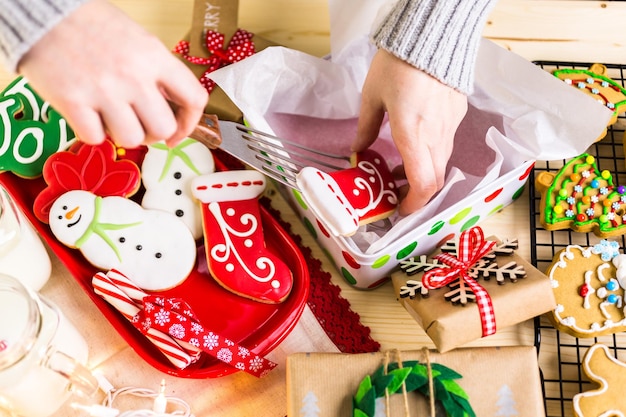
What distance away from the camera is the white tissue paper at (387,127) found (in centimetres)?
76

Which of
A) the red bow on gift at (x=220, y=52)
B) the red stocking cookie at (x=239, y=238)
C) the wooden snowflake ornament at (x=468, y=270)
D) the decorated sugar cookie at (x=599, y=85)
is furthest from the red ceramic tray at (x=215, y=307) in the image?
the decorated sugar cookie at (x=599, y=85)

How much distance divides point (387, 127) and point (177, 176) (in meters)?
0.32

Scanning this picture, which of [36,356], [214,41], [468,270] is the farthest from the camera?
[214,41]

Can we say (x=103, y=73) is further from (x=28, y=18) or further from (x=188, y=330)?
(x=188, y=330)

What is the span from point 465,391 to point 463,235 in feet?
0.61

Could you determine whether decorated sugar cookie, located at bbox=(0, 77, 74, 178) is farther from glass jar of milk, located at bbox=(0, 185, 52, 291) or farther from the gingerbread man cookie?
the gingerbread man cookie

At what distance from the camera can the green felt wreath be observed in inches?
25.9

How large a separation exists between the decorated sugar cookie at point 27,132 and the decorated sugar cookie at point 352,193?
1.18ft

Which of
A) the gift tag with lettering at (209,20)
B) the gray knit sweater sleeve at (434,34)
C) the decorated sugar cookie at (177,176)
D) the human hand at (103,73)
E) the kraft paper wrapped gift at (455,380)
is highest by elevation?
the human hand at (103,73)

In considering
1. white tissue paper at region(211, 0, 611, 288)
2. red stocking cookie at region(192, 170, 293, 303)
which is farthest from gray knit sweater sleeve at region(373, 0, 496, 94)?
red stocking cookie at region(192, 170, 293, 303)

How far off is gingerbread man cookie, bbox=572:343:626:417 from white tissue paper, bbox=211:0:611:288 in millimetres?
225

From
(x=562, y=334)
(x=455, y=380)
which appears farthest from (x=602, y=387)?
(x=455, y=380)

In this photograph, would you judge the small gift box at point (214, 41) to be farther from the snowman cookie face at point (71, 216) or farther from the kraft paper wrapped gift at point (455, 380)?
the kraft paper wrapped gift at point (455, 380)

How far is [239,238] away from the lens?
781mm
